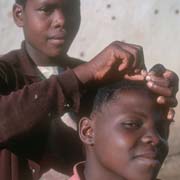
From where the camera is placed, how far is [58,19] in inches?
109

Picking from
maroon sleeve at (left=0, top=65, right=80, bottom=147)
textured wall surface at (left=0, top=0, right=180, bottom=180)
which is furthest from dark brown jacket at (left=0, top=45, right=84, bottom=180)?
textured wall surface at (left=0, top=0, right=180, bottom=180)

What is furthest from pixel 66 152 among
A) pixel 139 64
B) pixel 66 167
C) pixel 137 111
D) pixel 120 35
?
pixel 120 35

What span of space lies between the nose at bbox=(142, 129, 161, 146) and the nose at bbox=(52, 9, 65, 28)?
0.59 metres

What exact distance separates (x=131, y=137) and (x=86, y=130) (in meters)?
0.24

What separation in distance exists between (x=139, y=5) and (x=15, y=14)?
7.21ft

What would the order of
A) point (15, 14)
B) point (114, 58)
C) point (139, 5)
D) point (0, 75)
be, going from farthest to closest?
point (139, 5)
point (15, 14)
point (0, 75)
point (114, 58)

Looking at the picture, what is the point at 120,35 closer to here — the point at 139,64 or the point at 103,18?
the point at 103,18

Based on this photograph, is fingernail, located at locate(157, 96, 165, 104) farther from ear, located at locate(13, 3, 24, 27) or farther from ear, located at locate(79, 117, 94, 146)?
ear, located at locate(13, 3, 24, 27)

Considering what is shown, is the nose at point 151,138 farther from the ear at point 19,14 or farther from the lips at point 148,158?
the ear at point 19,14

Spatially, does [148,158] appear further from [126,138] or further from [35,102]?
[35,102]

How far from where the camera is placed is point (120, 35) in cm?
507

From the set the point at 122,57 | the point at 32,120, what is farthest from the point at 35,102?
the point at 122,57

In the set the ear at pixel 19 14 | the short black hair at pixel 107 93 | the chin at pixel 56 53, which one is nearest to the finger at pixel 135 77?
the short black hair at pixel 107 93

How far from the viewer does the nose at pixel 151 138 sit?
8.25ft
